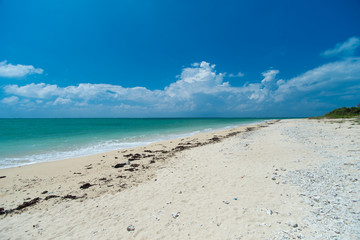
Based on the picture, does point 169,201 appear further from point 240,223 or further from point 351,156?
point 351,156

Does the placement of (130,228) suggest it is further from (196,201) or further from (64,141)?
(64,141)

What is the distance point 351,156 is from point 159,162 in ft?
36.2

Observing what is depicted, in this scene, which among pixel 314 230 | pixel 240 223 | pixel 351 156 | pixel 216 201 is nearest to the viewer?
pixel 314 230

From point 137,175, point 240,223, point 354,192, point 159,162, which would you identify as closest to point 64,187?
point 137,175

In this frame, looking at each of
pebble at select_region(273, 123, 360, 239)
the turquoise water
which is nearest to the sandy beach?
pebble at select_region(273, 123, 360, 239)

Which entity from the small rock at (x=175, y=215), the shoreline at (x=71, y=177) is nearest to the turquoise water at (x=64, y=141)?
the shoreline at (x=71, y=177)

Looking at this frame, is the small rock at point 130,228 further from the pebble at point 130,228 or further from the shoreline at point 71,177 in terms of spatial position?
the shoreline at point 71,177

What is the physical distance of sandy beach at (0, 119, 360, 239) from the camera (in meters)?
3.66

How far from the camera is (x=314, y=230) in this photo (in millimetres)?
3250

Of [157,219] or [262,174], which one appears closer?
[157,219]

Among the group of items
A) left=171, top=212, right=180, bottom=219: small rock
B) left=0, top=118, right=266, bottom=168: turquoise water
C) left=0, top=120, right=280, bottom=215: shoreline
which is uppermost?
left=0, top=118, right=266, bottom=168: turquoise water

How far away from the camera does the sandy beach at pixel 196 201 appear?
3658mm

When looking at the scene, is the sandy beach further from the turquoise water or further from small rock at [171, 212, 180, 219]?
the turquoise water

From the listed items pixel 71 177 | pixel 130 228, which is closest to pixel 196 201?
pixel 130 228
